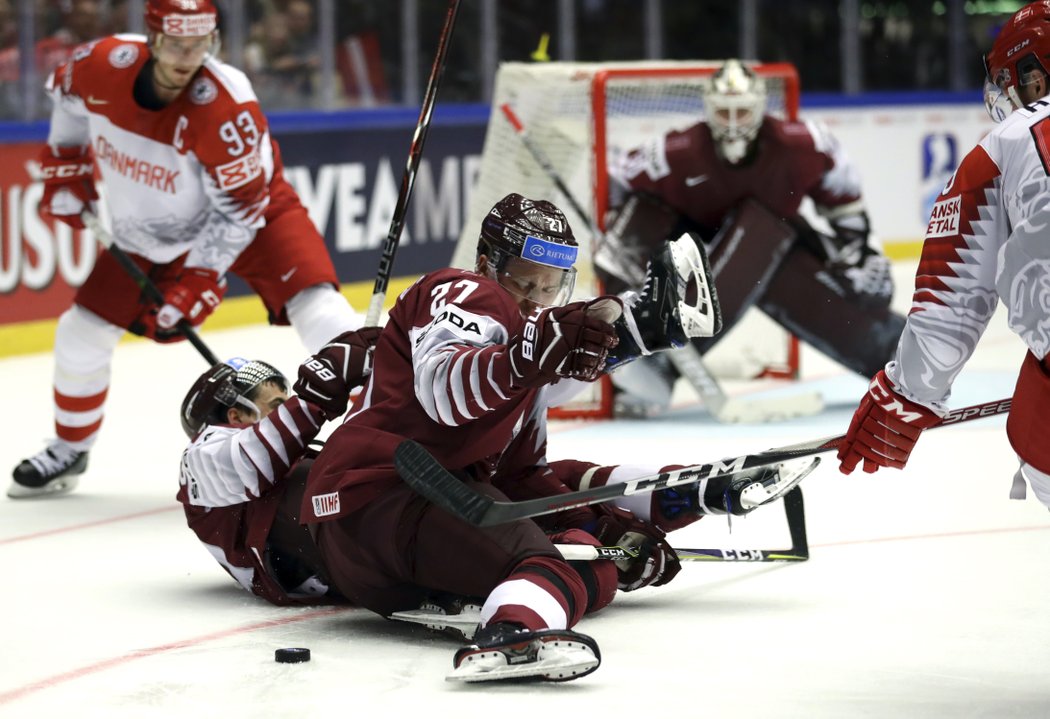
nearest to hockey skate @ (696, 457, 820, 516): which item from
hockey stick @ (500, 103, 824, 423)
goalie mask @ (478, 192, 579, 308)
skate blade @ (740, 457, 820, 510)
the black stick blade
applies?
skate blade @ (740, 457, 820, 510)

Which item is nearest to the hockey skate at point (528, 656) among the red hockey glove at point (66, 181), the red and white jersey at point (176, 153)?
the red and white jersey at point (176, 153)

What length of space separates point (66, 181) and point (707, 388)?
2.14m

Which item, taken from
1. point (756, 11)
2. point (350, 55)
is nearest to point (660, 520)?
point (350, 55)

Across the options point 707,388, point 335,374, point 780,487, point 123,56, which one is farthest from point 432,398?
point 707,388

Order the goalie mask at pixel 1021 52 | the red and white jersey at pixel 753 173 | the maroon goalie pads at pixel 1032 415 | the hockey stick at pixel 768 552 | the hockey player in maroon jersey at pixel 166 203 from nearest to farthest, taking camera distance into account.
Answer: the maroon goalie pads at pixel 1032 415 < the goalie mask at pixel 1021 52 < the hockey stick at pixel 768 552 < the hockey player in maroon jersey at pixel 166 203 < the red and white jersey at pixel 753 173

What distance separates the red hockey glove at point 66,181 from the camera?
475 cm

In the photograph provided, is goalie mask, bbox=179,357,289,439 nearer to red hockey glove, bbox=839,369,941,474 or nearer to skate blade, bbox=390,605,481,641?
skate blade, bbox=390,605,481,641

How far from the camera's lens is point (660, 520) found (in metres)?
3.44

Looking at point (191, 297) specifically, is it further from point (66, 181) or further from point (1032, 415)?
point (1032, 415)

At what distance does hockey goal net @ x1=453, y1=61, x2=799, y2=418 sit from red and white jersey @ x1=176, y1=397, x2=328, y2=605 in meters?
2.74

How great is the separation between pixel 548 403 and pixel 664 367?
2.63 metres

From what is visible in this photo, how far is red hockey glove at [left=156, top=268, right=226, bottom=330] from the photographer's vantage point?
4.46 m

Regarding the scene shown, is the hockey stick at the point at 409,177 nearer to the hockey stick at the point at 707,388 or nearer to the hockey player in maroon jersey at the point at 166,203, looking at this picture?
the hockey player in maroon jersey at the point at 166,203

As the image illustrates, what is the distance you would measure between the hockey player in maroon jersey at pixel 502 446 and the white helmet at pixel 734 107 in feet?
8.73
